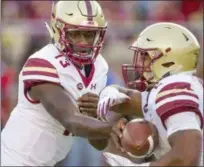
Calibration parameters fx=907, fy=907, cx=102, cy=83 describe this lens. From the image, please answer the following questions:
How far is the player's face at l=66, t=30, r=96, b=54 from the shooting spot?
15.7 feet

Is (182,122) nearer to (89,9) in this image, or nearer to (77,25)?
(77,25)

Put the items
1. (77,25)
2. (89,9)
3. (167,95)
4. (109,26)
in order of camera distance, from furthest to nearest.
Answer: (109,26) < (89,9) < (77,25) < (167,95)

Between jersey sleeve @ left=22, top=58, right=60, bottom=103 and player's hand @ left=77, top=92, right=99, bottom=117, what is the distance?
0.16m

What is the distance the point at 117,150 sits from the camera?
13.7ft

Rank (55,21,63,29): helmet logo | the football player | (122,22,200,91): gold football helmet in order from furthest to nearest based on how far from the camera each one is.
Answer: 1. (55,21,63,29): helmet logo
2. (122,22,200,91): gold football helmet
3. the football player

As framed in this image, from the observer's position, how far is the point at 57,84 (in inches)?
185

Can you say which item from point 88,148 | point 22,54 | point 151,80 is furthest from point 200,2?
point 151,80

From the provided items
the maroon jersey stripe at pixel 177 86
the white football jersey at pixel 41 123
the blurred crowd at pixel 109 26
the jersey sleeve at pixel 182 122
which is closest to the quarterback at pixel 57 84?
the white football jersey at pixel 41 123

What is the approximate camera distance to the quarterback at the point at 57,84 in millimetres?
4691

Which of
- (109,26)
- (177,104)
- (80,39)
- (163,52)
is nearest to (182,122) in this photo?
(177,104)

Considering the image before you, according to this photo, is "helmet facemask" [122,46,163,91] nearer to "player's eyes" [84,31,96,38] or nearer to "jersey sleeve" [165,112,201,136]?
"jersey sleeve" [165,112,201,136]

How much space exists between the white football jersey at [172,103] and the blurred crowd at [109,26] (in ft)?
9.61

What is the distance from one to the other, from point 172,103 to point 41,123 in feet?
4.17

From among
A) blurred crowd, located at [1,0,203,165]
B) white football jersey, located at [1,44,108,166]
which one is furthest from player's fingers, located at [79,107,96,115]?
blurred crowd, located at [1,0,203,165]
